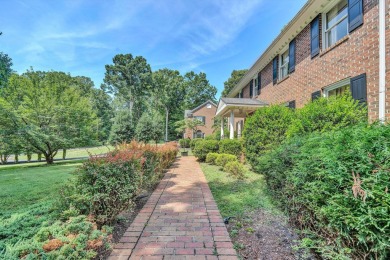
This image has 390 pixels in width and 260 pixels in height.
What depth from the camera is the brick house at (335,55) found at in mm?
4875

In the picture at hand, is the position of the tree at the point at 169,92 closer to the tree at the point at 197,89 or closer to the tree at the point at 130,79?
the tree at the point at 130,79

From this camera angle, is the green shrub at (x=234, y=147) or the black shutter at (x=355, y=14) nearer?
the black shutter at (x=355, y=14)

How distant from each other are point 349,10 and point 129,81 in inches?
1571

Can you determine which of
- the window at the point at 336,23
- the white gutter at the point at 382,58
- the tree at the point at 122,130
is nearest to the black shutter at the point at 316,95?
the window at the point at 336,23

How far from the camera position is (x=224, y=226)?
3.10 m

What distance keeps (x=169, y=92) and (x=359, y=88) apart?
37427 mm

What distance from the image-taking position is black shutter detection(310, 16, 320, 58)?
7.24 metres

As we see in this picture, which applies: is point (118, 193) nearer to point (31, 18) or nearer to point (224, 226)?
point (224, 226)

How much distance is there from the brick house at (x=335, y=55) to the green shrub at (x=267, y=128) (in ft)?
3.81

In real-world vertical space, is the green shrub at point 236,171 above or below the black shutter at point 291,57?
below

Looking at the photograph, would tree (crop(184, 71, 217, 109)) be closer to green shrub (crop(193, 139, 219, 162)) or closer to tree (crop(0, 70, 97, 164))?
tree (crop(0, 70, 97, 164))

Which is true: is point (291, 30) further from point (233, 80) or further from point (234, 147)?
point (233, 80)

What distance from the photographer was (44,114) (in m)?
15.6

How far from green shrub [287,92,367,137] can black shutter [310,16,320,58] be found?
313cm
